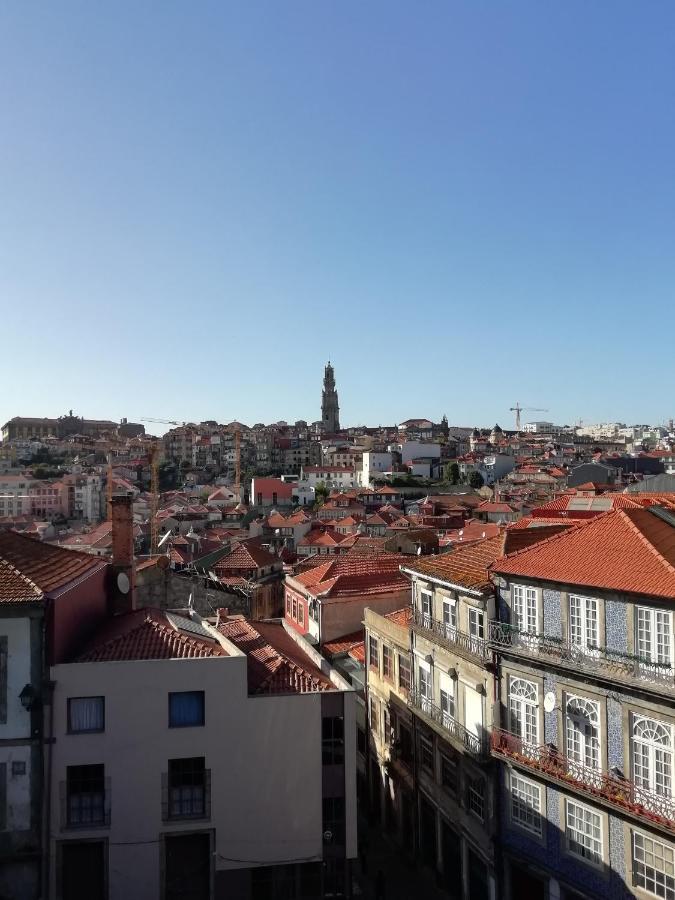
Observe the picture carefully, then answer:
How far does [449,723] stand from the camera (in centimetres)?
1894

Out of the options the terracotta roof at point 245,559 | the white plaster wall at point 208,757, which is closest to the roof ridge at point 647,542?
the white plaster wall at point 208,757

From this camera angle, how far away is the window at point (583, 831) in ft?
49.4

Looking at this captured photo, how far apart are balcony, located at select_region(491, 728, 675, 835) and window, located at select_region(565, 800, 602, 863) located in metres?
0.57

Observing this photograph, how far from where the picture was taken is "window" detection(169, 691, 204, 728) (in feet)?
50.8

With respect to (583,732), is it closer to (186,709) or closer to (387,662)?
(186,709)

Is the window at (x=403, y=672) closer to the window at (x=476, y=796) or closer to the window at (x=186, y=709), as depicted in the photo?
the window at (x=476, y=796)

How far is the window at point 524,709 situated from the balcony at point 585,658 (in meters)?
0.81

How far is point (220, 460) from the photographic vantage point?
528ft

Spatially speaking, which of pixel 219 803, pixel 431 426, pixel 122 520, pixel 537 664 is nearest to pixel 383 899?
pixel 219 803

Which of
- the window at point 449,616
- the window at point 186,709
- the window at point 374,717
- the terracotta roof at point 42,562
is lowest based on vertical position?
the window at point 374,717

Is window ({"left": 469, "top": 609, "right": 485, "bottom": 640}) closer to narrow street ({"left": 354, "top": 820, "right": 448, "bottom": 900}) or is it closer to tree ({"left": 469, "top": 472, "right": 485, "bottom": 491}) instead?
narrow street ({"left": 354, "top": 820, "right": 448, "bottom": 900})

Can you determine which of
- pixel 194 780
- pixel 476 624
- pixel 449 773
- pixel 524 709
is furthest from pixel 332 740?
pixel 449 773

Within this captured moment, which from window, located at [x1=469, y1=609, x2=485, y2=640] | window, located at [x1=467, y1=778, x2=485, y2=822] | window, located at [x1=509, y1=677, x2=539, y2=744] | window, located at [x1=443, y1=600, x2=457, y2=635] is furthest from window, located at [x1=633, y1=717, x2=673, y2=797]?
window, located at [x1=443, y1=600, x2=457, y2=635]

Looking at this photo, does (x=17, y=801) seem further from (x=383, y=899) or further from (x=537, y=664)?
(x=537, y=664)
